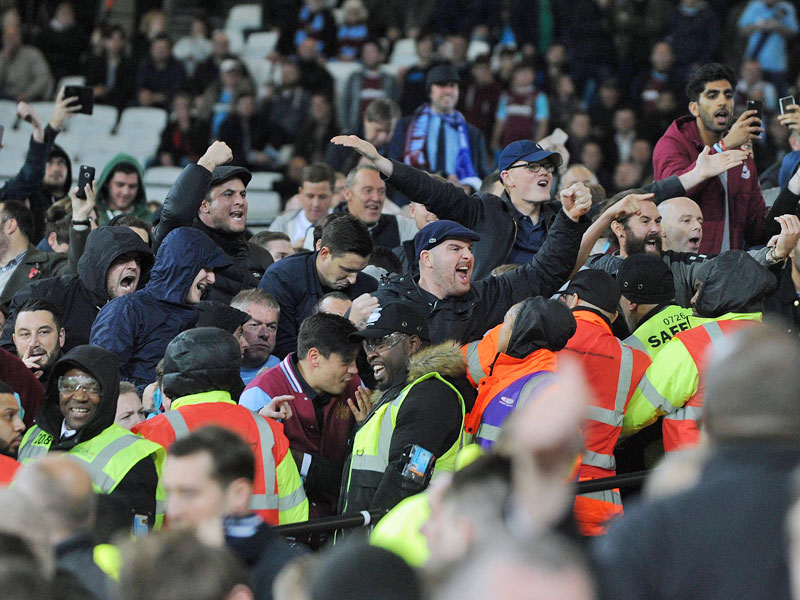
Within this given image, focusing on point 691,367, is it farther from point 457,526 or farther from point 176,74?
point 176,74

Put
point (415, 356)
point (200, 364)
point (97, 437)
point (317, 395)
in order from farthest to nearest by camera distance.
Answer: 1. point (317, 395)
2. point (415, 356)
3. point (200, 364)
4. point (97, 437)

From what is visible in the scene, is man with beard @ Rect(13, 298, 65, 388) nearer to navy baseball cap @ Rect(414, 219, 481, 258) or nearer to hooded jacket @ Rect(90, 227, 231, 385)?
hooded jacket @ Rect(90, 227, 231, 385)

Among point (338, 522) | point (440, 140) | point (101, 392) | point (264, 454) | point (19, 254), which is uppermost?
point (440, 140)

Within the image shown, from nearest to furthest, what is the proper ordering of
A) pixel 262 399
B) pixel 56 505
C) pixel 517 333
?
pixel 56 505, pixel 517 333, pixel 262 399

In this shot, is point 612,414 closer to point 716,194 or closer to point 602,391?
point 602,391

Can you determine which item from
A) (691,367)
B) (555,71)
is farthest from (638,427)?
(555,71)

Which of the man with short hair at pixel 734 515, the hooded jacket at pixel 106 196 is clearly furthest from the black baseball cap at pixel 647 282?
the hooded jacket at pixel 106 196

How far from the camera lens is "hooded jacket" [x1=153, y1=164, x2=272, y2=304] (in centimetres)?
722

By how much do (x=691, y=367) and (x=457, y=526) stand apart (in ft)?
10.1

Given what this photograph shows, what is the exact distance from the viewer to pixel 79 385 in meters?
5.17

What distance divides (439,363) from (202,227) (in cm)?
271

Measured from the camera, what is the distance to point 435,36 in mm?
16141

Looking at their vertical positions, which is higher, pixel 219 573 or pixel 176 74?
pixel 176 74

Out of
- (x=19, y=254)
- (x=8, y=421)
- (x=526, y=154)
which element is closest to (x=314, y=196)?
(x=19, y=254)
